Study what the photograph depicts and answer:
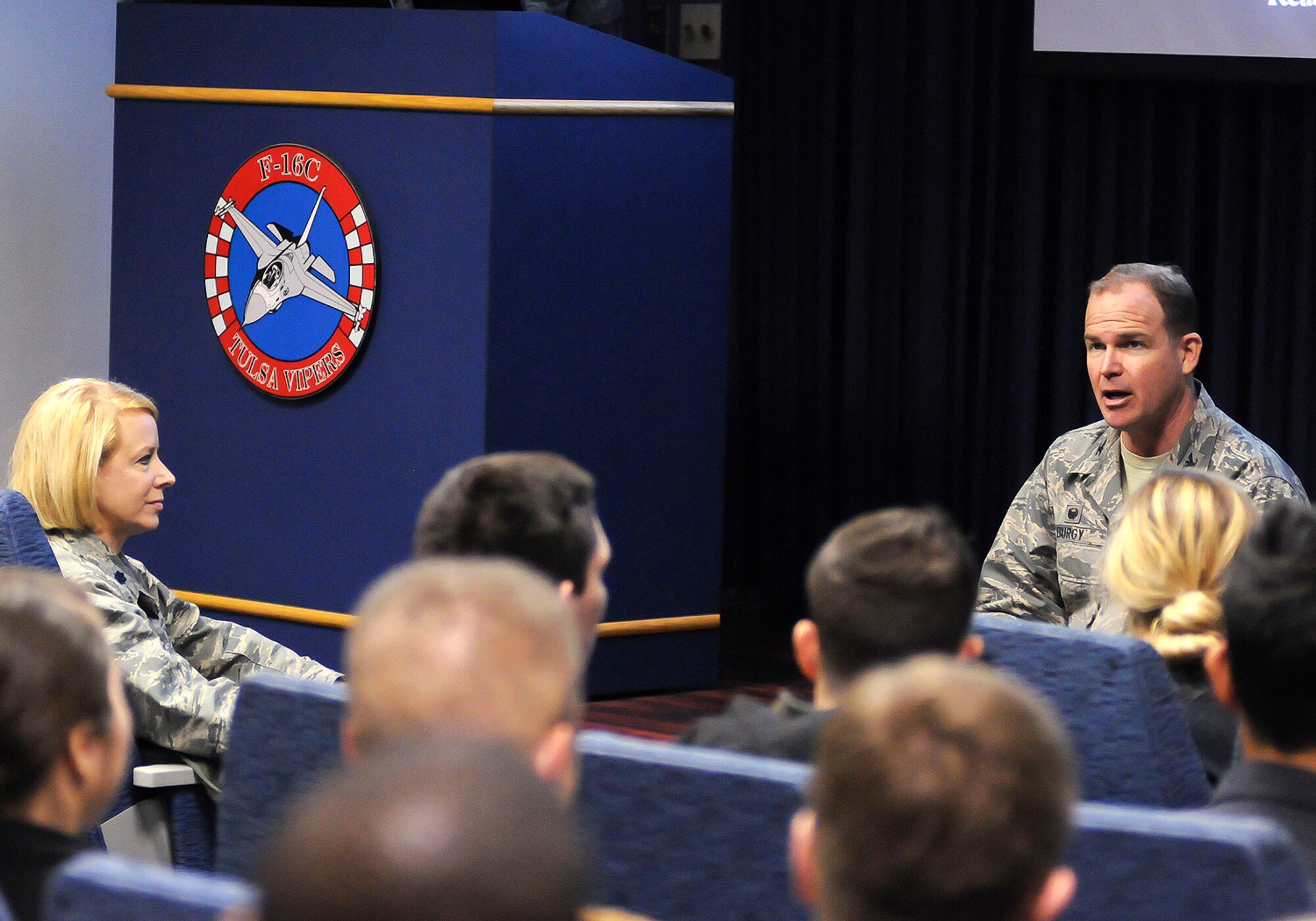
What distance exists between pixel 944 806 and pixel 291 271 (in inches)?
158

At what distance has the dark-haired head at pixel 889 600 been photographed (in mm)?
1633

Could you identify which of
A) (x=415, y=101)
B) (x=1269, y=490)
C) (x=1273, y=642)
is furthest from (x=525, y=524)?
(x=415, y=101)

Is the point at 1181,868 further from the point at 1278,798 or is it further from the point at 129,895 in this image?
the point at 129,895

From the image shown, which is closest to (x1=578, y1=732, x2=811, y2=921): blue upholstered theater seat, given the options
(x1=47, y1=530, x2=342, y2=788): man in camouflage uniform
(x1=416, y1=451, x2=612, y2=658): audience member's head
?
(x1=416, y1=451, x2=612, y2=658): audience member's head

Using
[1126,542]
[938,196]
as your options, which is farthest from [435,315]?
[1126,542]

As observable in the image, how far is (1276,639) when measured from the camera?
59.4 inches

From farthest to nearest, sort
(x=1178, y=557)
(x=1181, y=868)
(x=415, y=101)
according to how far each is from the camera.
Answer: (x=415, y=101) < (x=1178, y=557) < (x=1181, y=868)

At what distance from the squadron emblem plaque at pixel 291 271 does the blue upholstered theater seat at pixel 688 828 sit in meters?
3.34

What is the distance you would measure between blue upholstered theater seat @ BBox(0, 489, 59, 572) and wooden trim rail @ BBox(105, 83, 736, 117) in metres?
2.43

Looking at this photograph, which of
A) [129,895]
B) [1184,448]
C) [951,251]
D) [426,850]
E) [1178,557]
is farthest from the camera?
[951,251]

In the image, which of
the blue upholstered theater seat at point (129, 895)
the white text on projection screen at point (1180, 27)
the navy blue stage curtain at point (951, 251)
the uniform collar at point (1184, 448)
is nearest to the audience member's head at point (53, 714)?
the blue upholstered theater seat at point (129, 895)

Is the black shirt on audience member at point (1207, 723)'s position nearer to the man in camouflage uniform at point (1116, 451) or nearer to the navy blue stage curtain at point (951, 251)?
the man in camouflage uniform at point (1116, 451)

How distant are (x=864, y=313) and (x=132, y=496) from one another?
13.6ft

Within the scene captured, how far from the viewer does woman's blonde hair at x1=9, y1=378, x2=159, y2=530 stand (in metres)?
2.64
